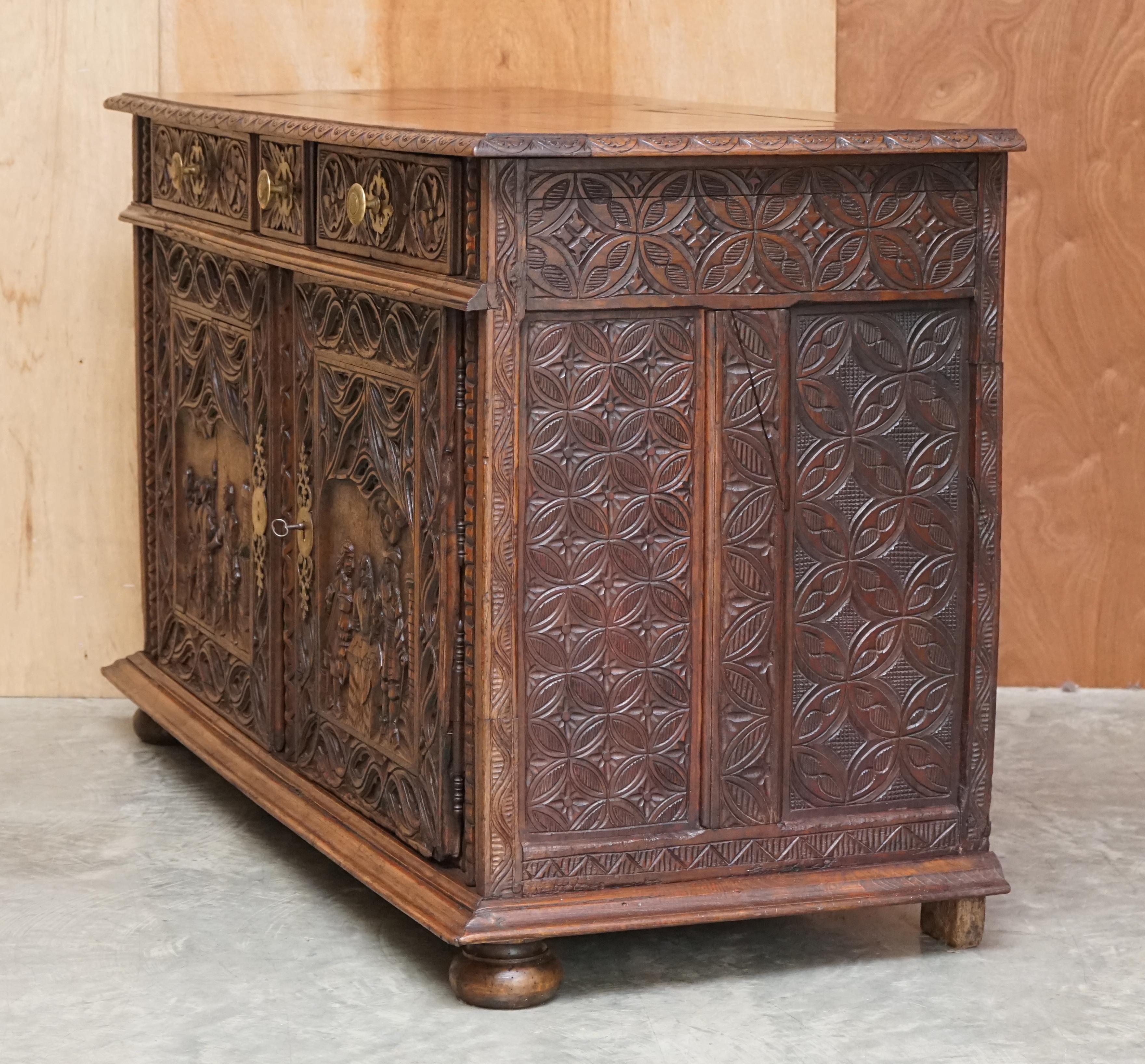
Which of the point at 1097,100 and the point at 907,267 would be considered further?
the point at 1097,100

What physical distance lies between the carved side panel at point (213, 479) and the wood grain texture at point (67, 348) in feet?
1.38

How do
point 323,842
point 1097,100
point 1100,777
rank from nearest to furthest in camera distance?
point 323,842, point 1100,777, point 1097,100

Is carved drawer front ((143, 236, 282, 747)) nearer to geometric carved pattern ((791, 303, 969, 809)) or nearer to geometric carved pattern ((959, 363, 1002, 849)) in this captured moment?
geometric carved pattern ((791, 303, 969, 809))

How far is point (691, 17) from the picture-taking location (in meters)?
4.11

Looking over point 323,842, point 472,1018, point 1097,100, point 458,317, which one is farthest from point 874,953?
point 1097,100

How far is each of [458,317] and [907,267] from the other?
59 cm

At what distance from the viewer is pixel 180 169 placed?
3527mm

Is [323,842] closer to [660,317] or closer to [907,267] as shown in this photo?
[660,317]

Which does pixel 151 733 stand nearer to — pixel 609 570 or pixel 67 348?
Result: pixel 67 348

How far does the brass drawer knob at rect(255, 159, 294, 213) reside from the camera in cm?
307

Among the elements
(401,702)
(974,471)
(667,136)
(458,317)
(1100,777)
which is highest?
(667,136)

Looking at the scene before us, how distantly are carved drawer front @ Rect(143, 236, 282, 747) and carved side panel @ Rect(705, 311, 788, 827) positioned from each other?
858 mm

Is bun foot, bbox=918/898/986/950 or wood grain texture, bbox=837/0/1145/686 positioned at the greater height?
wood grain texture, bbox=837/0/1145/686

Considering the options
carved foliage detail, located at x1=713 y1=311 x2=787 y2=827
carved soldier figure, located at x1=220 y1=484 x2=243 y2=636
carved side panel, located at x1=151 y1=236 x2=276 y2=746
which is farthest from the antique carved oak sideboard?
carved soldier figure, located at x1=220 y1=484 x2=243 y2=636
